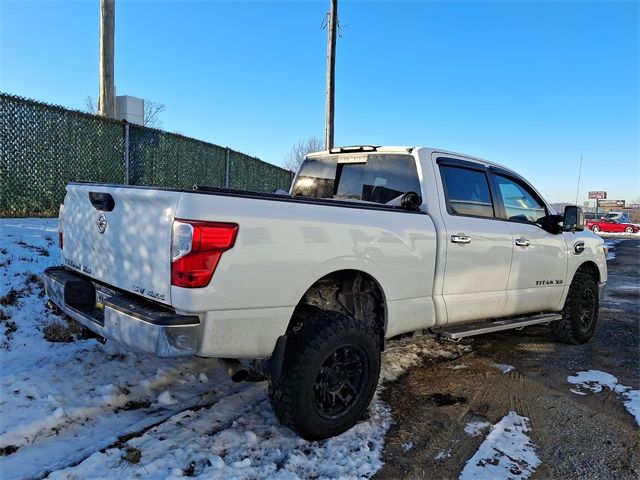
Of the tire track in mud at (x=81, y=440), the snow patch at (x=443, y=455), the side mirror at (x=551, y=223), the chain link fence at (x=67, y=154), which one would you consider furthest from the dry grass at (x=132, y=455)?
the chain link fence at (x=67, y=154)

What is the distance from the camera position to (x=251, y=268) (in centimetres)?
A: 258

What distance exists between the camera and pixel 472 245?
3998 millimetres

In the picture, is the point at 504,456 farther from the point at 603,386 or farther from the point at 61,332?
the point at 61,332

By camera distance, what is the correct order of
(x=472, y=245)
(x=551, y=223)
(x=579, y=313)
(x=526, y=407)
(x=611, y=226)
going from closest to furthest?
(x=526, y=407) < (x=472, y=245) < (x=551, y=223) < (x=579, y=313) < (x=611, y=226)

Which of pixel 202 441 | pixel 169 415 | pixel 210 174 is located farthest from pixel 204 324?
pixel 210 174

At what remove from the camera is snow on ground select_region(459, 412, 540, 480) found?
2756 millimetres

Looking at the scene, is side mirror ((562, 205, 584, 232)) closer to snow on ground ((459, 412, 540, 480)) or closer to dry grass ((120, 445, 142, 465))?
snow on ground ((459, 412, 540, 480))

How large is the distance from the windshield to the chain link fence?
17.9ft

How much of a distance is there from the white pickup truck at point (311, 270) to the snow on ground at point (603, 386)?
0.66m

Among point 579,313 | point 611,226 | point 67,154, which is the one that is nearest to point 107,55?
point 67,154

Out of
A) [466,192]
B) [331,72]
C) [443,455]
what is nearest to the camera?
[443,455]

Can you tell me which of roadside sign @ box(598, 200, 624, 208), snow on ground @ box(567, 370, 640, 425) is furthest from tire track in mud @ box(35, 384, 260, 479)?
roadside sign @ box(598, 200, 624, 208)

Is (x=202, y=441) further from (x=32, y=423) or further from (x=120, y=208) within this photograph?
(x=120, y=208)

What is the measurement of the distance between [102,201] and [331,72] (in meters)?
12.0
